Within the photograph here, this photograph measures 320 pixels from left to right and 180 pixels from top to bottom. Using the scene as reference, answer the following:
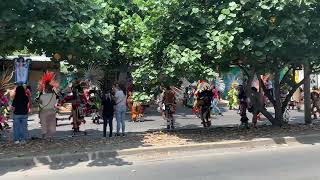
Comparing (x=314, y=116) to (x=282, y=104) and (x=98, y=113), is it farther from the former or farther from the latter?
(x=98, y=113)

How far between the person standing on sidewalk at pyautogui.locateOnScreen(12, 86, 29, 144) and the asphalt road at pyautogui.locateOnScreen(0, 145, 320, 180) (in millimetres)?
3207

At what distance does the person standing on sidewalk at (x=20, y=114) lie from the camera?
1264 centimetres

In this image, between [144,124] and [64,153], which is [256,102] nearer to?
[144,124]

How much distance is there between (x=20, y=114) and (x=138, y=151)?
12.0 feet

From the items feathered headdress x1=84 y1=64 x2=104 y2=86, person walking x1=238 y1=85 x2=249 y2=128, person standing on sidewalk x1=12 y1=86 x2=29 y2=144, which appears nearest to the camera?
person standing on sidewalk x1=12 y1=86 x2=29 y2=144

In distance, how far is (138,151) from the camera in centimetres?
1128

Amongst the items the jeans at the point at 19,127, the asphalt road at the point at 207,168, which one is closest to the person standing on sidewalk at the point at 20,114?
the jeans at the point at 19,127

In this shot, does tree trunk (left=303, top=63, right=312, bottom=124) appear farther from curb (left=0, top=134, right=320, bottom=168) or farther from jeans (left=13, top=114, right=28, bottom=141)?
jeans (left=13, top=114, right=28, bottom=141)

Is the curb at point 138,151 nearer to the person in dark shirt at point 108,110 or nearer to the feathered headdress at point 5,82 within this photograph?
the person in dark shirt at point 108,110

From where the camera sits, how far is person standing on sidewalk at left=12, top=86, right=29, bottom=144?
1264 centimetres

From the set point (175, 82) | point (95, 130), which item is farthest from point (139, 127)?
point (175, 82)

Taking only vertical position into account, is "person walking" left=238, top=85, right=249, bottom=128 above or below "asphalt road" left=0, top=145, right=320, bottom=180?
above

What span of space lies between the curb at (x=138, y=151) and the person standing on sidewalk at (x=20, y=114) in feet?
7.97

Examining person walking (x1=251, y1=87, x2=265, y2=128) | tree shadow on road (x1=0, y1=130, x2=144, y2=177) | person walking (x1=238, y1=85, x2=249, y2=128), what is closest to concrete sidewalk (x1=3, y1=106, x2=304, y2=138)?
person walking (x1=238, y1=85, x2=249, y2=128)
